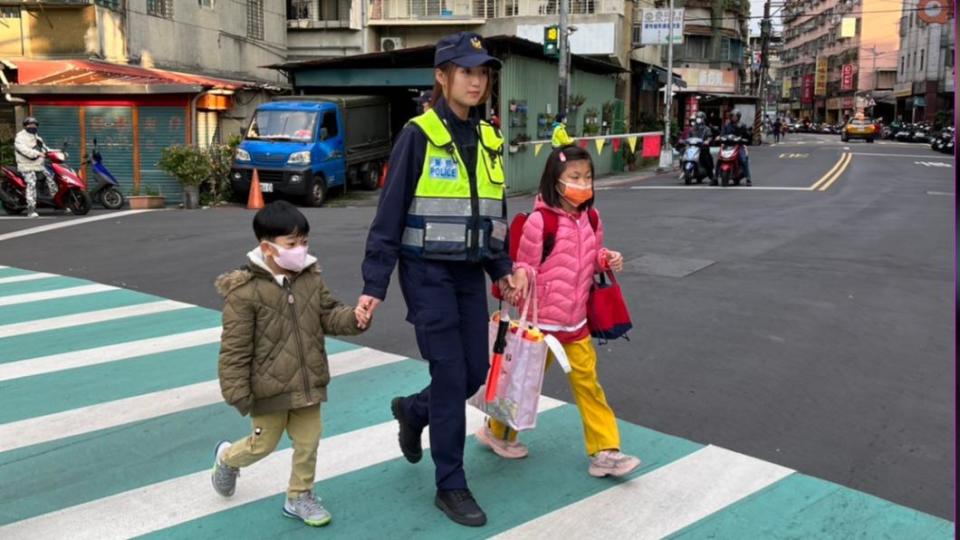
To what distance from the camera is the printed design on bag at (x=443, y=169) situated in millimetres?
3621

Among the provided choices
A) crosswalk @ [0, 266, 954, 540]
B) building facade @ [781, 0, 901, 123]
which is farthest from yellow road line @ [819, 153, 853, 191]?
building facade @ [781, 0, 901, 123]

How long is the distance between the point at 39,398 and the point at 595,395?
12.1 feet

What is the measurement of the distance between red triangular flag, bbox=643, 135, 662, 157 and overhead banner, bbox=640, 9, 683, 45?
3.92 metres

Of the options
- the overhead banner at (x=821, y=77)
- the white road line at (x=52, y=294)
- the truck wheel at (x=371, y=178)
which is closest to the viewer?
the white road line at (x=52, y=294)

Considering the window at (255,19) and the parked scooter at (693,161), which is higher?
the window at (255,19)

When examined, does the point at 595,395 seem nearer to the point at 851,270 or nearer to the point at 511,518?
the point at 511,518

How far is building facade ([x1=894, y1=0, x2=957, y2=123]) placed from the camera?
58.1 meters

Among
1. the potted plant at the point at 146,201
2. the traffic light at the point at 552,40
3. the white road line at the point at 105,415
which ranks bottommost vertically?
the white road line at the point at 105,415

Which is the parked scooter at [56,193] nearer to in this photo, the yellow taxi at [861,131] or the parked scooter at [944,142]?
the parked scooter at [944,142]

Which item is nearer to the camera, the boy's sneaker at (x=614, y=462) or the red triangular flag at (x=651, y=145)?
the boy's sneaker at (x=614, y=462)

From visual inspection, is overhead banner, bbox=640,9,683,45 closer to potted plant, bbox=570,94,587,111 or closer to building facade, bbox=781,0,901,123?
potted plant, bbox=570,94,587,111

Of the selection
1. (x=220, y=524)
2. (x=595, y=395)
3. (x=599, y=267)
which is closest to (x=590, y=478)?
(x=595, y=395)

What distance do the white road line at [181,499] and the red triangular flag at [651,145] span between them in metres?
27.0

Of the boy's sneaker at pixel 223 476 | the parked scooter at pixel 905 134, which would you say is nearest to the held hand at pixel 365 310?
the boy's sneaker at pixel 223 476
